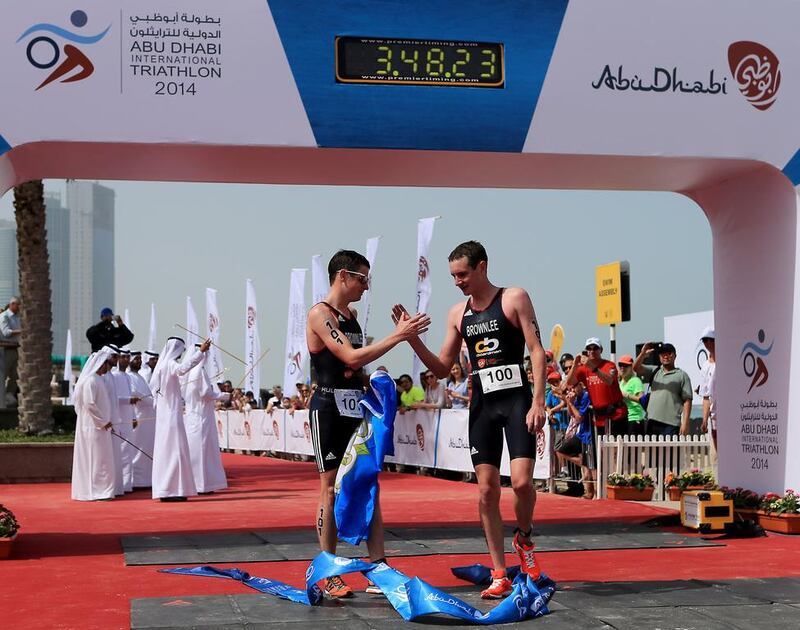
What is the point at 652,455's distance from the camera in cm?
1465

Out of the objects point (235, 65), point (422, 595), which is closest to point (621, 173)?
point (235, 65)

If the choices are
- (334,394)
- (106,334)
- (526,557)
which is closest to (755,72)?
(526,557)

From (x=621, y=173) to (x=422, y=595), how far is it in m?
5.53

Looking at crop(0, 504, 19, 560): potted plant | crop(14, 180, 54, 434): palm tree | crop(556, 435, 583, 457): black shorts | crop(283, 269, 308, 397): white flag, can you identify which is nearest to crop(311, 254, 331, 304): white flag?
crop(283, 269, 308, 397): white flag

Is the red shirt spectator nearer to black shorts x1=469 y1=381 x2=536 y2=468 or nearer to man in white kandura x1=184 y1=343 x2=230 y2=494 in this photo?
man in white kandura x1=184 y1=343 x2=230 y2=494

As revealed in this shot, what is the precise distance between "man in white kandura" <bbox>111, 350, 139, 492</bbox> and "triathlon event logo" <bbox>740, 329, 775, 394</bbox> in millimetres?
9852

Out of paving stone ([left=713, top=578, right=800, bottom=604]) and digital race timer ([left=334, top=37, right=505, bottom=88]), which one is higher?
digital race timer ([left=334, top=37, right=505, bottom=88])

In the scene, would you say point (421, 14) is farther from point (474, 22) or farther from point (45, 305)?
point (45, 305)

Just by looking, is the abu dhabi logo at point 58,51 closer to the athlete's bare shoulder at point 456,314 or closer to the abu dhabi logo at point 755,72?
the athlete's bare shoulder at point 456,314

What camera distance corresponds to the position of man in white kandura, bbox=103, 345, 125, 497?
1644 centimetres

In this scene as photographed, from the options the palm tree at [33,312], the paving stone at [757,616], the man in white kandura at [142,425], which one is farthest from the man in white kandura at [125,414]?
the paving stone at [757,616]

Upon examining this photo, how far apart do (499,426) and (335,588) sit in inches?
56.4

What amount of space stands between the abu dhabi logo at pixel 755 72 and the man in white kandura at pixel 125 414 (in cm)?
1068

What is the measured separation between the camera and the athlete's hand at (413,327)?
6762mm
